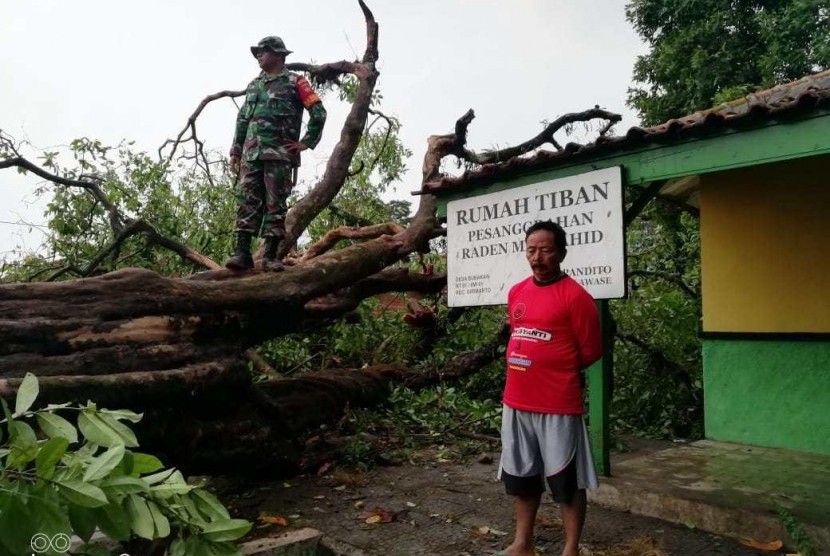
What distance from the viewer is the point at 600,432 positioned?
15.4 feet

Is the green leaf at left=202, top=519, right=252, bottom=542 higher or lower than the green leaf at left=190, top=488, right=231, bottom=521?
lower

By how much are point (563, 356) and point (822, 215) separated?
377cm

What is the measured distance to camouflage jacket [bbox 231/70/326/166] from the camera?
18.7ft

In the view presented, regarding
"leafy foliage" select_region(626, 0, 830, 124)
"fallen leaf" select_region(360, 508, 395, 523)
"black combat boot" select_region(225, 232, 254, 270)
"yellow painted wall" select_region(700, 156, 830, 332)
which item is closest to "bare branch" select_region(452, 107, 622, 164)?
"yellow painted wall" select_region(700, 156, 830, 332)

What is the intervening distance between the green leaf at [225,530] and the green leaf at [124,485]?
A: 308 mm

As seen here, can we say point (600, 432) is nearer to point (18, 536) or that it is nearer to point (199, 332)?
point (199, 332)

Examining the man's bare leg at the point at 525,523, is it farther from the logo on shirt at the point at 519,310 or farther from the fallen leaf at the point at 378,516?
the fallen leaf at the point at 378,516

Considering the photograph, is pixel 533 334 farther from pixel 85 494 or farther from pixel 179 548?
pixel 85 494

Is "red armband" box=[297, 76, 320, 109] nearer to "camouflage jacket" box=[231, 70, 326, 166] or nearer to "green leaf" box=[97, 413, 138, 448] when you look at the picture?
"camouflage jacket" box=[231, 70, 326, 166]

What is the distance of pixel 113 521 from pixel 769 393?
5.69 metres

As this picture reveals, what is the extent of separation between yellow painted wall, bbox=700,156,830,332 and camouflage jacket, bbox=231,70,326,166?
11.9 feet

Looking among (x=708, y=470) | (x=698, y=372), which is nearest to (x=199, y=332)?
(x=708, y=470)

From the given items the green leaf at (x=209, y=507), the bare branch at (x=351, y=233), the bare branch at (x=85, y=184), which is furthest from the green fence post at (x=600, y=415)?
the bare branch at (x=85, y=184)

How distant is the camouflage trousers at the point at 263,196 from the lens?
573 centimetres
